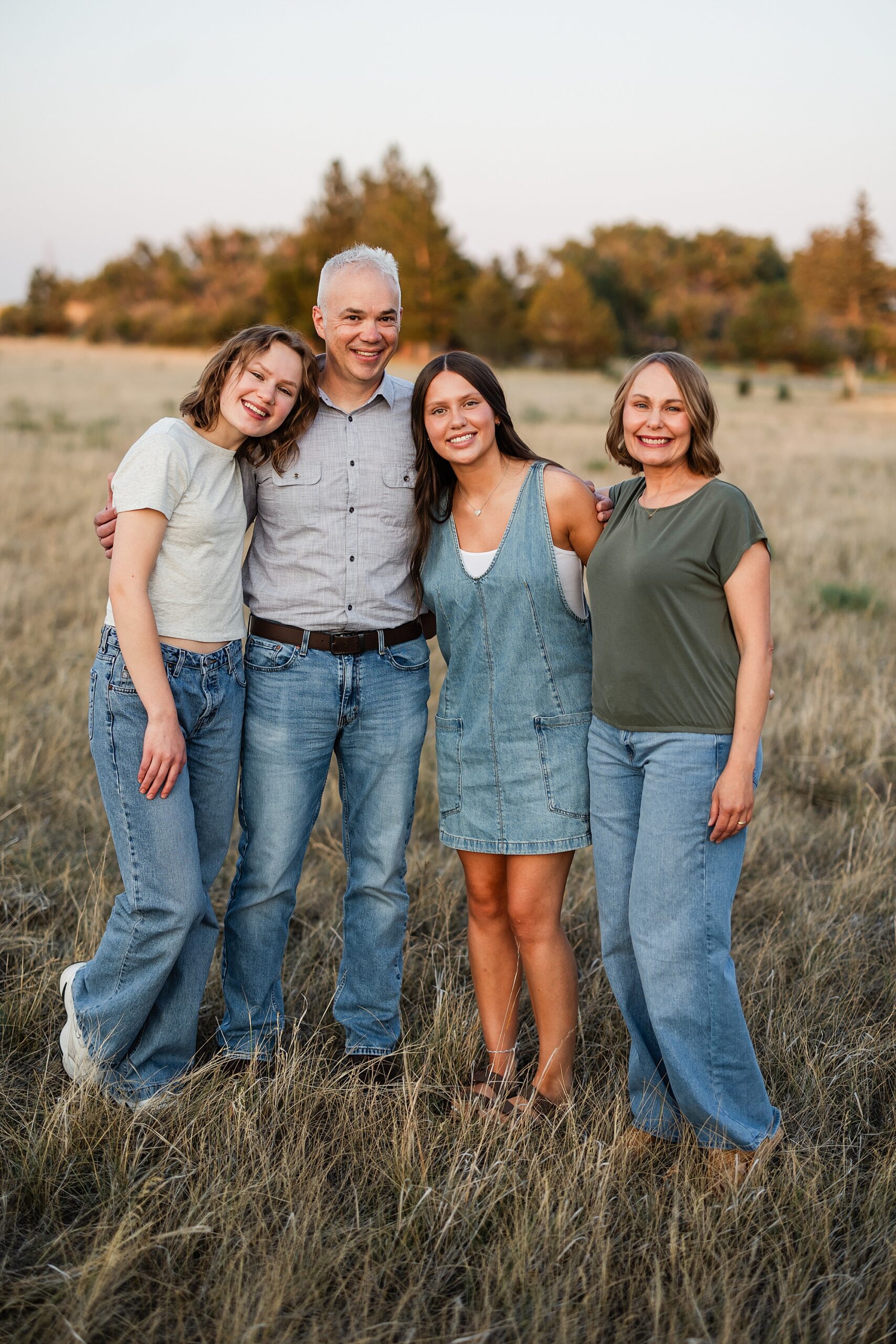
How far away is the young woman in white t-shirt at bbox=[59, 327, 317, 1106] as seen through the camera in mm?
2641

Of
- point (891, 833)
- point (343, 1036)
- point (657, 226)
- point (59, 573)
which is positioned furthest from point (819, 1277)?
point (657, 226)

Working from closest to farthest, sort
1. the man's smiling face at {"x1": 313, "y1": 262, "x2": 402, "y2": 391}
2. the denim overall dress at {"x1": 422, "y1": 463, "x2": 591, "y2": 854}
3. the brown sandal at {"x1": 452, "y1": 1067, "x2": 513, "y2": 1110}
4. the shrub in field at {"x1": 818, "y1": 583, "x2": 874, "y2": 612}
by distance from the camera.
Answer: the brown sandal at {"x1": 452, "y1": 1067, "x2": 513, "y2": 1110} < the denim overall dress at {"x1": 422, "y1": 463, "x2": 591, "y2": 854} < the man's smiling face at {"x1": 313, "y1": 262, "x2": 402, "y2": 391} < the shrub in field at {"x1": 818, "y1": 583, "x2": 874, "y2": 612}

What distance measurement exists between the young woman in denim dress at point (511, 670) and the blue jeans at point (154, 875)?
0.69 m

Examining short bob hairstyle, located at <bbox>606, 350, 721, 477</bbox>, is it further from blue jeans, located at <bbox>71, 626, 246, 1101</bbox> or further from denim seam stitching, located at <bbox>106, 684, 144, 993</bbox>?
denim seam stitching, located at <bbox>106, 684, 144, 993</bbox>

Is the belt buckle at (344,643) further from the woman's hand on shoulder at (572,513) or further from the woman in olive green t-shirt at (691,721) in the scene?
the woman in olive green t-shirt at (691,721)

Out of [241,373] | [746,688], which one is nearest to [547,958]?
[746,688]

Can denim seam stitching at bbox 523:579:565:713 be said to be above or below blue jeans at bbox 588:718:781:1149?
above

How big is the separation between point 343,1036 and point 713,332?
2911 inches

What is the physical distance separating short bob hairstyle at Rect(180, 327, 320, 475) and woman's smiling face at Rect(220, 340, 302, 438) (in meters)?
0.01

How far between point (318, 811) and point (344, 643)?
559 mm

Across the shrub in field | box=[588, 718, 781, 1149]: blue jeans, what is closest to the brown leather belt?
box=[588, 718, 781, 1149]: blue jeans

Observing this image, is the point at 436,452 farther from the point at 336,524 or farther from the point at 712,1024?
the point at 712,1024

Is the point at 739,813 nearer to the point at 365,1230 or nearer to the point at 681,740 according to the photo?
the point at 681,740

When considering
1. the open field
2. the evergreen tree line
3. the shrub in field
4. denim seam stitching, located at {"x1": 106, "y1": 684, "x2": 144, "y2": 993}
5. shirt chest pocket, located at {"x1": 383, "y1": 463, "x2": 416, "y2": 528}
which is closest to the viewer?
the open field
